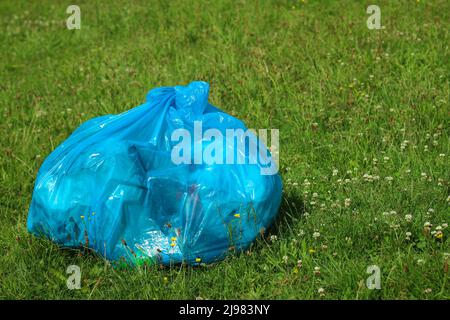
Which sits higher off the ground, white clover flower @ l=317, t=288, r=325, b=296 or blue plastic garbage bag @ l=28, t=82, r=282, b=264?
blue plastic garbage bag @ l=28, t=82, r=282, b=264

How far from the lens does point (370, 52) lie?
228 inches

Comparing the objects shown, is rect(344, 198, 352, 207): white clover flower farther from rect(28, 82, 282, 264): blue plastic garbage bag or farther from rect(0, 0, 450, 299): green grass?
rect(28, 82, 282, 264): blue plastic garbage bag

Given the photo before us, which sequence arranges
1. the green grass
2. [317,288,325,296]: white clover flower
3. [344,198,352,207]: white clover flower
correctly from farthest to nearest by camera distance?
[344,198,352,207]: white clover flower
the green grass
[317,288,325,296]: white clover flower

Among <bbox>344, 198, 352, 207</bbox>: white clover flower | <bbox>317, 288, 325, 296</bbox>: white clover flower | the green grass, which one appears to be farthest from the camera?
<bbox>344, 198, 352, 207</bbox>: white clover flower

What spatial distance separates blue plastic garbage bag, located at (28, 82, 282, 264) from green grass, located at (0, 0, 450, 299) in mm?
113

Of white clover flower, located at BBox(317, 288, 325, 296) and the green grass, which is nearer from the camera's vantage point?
white clover flower, located at BBox(317, 288, 325, 296)

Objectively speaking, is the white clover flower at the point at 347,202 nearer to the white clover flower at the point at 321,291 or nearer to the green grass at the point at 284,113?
the green grass at the point at 284,113

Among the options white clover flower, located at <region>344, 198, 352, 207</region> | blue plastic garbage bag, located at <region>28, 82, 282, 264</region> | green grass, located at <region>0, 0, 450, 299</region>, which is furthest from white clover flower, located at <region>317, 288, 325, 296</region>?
white clover flower, located at <region>344, 198, 352, 207</region>

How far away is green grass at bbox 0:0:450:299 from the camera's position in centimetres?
356

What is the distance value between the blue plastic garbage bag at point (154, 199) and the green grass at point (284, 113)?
113 mm

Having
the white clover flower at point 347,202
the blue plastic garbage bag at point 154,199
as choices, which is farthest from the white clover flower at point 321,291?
the white clover flower at point 347,202

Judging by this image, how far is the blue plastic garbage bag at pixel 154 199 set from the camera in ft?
11.8

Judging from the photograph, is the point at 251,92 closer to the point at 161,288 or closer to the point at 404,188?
the point at 404,188
